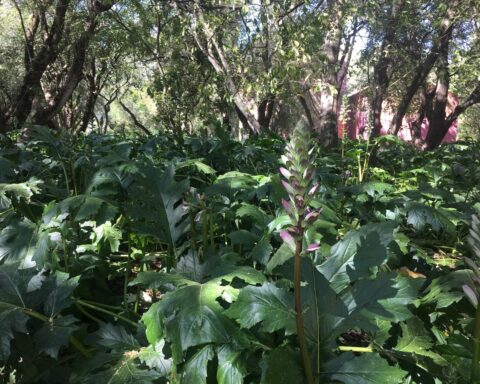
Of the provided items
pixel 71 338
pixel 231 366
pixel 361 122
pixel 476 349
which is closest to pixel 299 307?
pixel 231 366

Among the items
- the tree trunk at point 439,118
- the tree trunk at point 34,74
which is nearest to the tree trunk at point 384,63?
the tree trunk at point 439,118

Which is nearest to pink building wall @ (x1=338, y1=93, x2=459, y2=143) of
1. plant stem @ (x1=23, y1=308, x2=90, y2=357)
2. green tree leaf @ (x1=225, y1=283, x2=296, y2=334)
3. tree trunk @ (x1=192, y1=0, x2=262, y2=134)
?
tree trunk @ (x1=192, y1=0, x2=262, y2=134)

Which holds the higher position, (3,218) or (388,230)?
(388,230)

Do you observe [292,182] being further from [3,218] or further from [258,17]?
[258,17]

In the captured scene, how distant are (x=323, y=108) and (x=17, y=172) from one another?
21.0ft

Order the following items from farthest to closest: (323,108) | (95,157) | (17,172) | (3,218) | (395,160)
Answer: (323,108) → (395,160) → (95,157) → (17,172) → (3,218)

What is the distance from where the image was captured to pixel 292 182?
1.03 m

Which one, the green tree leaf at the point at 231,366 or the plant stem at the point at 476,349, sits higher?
the plant stem at the point at 476,349

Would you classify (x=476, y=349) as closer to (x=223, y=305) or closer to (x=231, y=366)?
(x=231, y=366)

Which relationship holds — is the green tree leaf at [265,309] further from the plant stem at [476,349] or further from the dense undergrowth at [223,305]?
the plant stem at [476,349]

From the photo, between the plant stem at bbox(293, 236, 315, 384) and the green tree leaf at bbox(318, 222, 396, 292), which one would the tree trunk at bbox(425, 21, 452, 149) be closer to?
the green tree leaf at bbox(318, 222, 396, 292)

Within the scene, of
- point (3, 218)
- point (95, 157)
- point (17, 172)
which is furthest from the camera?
point (95, 157)

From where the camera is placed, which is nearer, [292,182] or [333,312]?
[292,182]

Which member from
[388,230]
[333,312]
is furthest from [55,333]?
[388,230]
